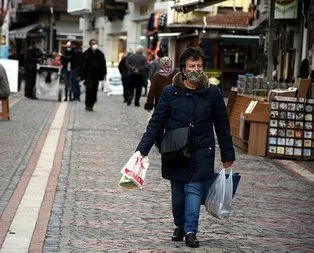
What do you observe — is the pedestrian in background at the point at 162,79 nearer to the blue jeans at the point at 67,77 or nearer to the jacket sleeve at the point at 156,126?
the jacket sleeve at the point at 156,126

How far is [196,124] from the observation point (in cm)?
791

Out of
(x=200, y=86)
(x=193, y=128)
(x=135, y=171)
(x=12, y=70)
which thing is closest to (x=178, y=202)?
(x=135, y=171)

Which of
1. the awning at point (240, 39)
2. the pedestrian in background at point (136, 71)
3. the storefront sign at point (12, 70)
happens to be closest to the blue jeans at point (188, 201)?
the pedestrian in background at point (136, 71)

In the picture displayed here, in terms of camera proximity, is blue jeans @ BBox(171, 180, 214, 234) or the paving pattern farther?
the paving pattern

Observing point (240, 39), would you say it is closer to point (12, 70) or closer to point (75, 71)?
point (75, 71)

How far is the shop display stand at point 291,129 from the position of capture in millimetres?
15320

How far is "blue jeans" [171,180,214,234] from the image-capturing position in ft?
26.1

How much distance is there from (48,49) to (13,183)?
55.9m

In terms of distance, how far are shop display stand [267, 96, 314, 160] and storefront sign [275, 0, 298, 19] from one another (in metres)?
7.86

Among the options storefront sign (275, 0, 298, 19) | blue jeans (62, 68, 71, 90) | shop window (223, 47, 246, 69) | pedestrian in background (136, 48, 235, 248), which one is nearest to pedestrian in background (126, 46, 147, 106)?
blue jeans (62, 68, 71, 90)

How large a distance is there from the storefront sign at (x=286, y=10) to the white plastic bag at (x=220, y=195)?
15.2 m

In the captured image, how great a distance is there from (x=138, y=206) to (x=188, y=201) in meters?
2.20

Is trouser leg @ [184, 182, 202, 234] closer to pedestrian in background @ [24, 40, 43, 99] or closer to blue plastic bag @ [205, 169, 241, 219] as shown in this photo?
blue plastic bag @ [205, 169, 241, 219]

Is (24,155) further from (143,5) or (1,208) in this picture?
(143,5)
